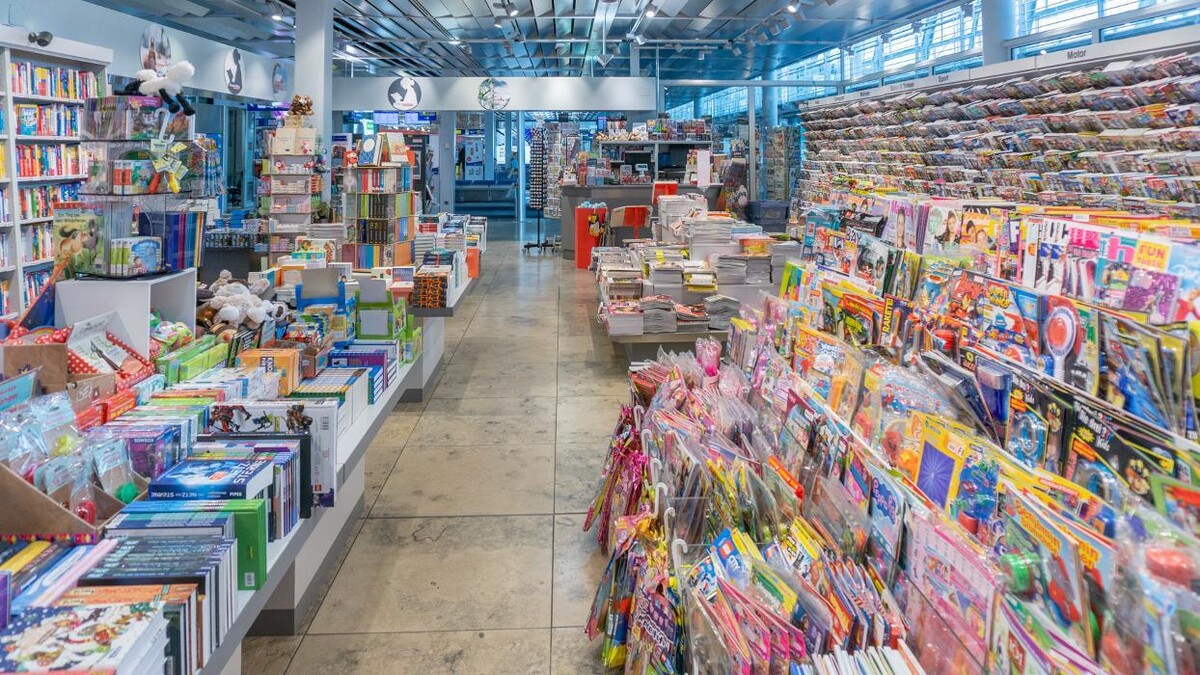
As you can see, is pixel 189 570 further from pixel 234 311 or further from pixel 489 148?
pixel 489 148

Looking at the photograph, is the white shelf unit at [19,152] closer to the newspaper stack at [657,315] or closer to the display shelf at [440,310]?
the display shelf at [440,310]

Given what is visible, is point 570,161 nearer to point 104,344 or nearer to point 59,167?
point 59,167

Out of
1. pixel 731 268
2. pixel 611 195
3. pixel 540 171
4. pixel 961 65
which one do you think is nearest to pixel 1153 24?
pixel 961 65

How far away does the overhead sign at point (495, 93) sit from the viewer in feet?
56.0

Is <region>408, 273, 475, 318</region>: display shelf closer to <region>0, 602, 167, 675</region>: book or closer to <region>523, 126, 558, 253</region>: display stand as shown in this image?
<region>0, 602, 167, 675</region>: book

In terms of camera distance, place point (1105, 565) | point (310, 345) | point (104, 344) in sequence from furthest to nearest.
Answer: point (310, 345), point (104, 344), point (1105, 565)

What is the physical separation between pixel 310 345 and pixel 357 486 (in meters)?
0.81

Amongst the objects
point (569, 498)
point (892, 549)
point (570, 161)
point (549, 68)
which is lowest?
point (569, 498)

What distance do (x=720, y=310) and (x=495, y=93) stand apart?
12274 mm

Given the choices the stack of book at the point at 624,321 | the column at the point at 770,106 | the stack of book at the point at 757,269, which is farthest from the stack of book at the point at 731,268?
the column at the point at 770,106

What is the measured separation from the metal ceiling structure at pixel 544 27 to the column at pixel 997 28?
5.61ft

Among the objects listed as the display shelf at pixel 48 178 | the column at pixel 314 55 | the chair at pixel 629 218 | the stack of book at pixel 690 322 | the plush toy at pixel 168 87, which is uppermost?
the column at pixel 314 55

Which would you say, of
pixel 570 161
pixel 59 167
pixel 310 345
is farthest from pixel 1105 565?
pixel 570 161

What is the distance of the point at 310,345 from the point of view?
3.46 meters
